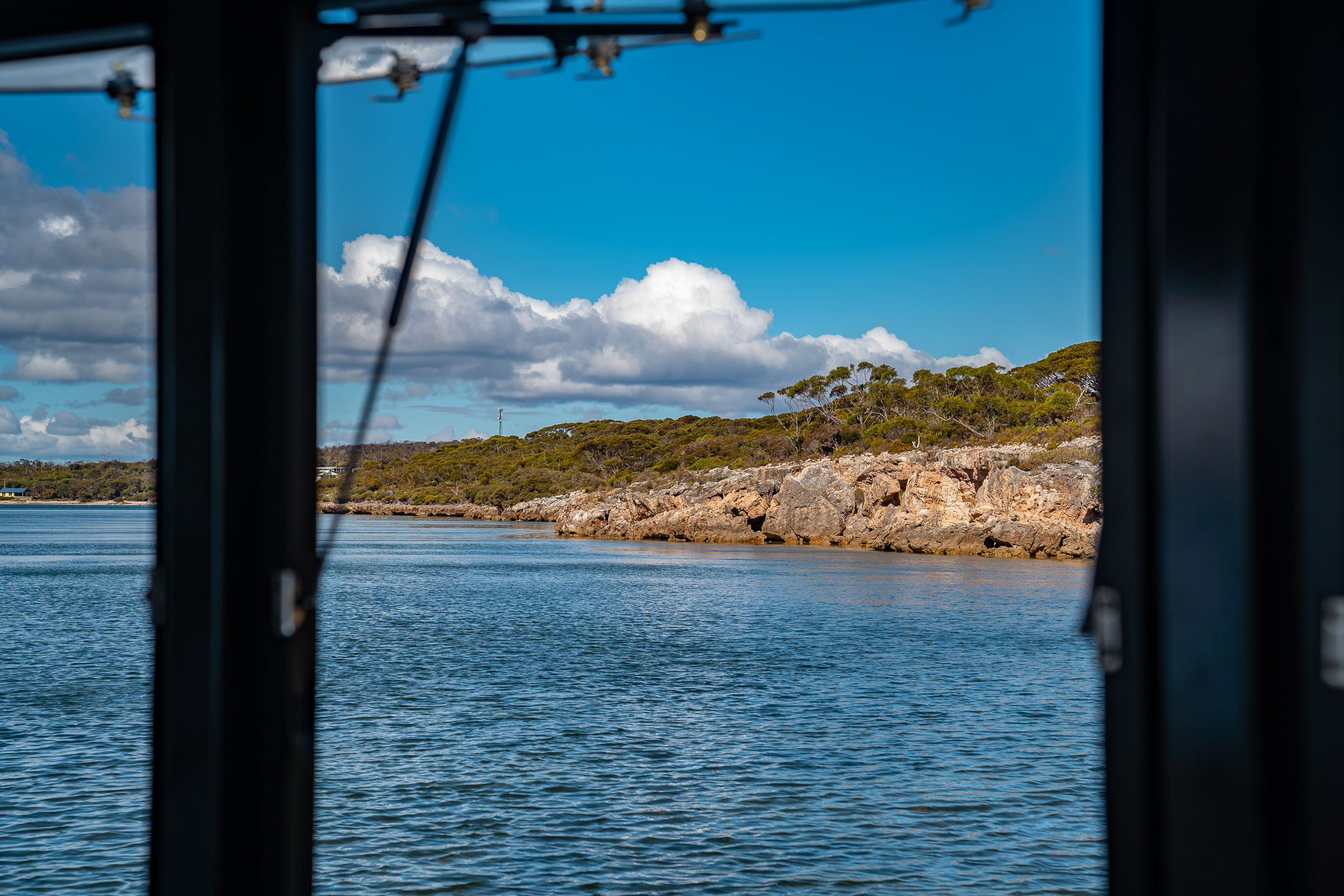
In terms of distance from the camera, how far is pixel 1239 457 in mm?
1207

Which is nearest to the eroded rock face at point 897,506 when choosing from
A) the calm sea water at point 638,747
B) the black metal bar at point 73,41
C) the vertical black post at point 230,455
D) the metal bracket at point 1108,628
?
the calm sea water at point 638,747

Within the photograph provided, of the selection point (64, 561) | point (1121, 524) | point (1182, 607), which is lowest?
point (64, 561)

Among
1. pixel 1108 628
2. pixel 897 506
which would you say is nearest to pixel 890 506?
pixel 897 506

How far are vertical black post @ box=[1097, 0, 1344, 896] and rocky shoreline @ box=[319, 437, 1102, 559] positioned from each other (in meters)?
30.0

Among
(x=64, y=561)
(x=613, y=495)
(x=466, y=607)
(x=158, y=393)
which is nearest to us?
(x=158, y=393)

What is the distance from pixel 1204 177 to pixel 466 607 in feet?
73.2

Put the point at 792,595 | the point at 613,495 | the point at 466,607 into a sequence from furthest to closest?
1. the point at 613,495
2. the point at 792,595
3. the point at 466,607

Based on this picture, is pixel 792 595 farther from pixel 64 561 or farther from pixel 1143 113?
pixel 64 561

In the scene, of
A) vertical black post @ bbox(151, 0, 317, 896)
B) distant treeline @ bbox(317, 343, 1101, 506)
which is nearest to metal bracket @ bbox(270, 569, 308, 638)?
vertical black post @ bbox(151, 0, 317, 896)

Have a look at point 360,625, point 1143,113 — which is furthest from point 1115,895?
point 360,625

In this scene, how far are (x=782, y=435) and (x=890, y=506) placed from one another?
67.9ft

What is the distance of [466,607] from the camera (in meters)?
22.3

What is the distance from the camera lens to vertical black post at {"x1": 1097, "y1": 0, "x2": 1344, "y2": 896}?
3.86ft

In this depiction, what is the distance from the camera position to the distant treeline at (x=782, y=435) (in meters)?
40.8
